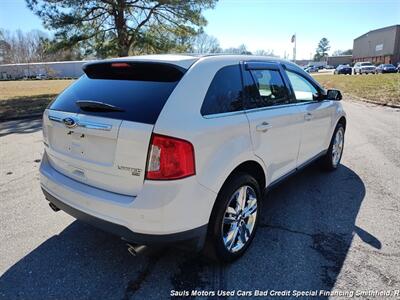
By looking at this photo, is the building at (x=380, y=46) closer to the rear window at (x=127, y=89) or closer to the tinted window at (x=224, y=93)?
the tinted window at (x=224, y=93)

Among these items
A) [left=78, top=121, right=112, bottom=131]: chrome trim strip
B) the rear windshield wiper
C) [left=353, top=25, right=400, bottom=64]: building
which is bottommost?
[left=78, top=121, right=112, bottom=131]: chrome trim strip

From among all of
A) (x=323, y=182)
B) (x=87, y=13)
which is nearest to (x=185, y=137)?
(x=323, y=182)

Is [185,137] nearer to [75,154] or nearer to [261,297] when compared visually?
[75,154]

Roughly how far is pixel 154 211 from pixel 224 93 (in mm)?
1178

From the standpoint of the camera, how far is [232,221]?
2852 mm

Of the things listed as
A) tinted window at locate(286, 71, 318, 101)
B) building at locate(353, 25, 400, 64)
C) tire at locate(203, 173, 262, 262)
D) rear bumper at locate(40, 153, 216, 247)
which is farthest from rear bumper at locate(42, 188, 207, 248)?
building at locate(353, 25, 400, 64)

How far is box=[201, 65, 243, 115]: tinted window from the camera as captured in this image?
257cm

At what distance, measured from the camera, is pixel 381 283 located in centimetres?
260

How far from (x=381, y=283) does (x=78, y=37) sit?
19989mm

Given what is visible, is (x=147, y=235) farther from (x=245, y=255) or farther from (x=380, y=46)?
(x=380, y=46)

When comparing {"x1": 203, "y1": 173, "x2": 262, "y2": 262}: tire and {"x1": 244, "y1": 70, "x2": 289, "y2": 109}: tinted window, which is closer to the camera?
{"x1": 203, "y1": 173, "x2": 262, "y2": 262}: tire

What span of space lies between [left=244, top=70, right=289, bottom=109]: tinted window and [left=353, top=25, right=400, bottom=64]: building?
313 feet

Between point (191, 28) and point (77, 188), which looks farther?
point (191, 28)

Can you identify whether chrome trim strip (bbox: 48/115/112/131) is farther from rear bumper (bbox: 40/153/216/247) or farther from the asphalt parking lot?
the asphalt parking lot
